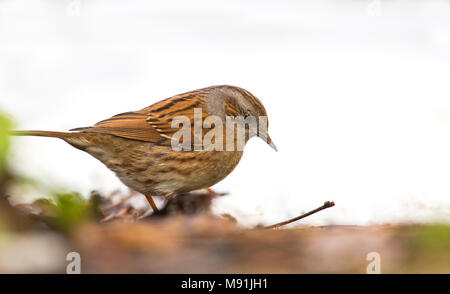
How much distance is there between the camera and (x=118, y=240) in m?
1.62

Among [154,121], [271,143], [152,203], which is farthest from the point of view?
[154,121]

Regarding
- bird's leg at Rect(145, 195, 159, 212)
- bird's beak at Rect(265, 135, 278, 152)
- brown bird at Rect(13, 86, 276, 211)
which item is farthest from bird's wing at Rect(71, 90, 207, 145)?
bird's beak at Rect(265, 135, 278, 152)

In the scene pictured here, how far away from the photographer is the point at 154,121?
414 cm

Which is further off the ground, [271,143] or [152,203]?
[271,143]

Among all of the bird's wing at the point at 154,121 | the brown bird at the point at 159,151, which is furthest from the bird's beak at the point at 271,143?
the bird's wing at the point at 154,121

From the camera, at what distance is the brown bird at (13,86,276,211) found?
388 centimetres

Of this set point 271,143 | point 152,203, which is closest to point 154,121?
point 152,203

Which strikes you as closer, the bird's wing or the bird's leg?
the bird's leg

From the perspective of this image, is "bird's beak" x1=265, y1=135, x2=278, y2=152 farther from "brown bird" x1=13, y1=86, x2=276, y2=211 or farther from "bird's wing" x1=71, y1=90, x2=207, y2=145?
"bird's wing" x1=71, y1=90, x2=207, y2=145

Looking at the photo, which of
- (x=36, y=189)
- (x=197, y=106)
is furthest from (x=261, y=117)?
(x=36, y=189)

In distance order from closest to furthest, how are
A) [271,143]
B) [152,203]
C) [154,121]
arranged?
[152,203] → [271,143] → [154,121]

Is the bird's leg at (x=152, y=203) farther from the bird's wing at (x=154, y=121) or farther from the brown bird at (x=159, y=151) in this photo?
the bird's wing at (x=154, y=121)

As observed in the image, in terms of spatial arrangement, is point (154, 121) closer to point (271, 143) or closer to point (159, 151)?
point (159, 151)

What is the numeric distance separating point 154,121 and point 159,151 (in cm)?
28
